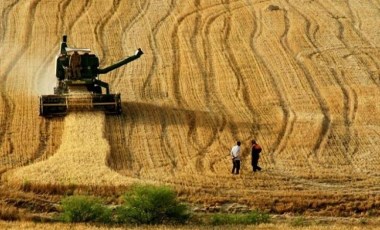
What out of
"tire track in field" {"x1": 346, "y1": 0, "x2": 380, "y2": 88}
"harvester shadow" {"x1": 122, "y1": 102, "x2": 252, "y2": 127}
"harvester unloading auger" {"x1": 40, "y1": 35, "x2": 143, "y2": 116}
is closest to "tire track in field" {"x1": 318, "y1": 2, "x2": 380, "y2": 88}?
"tire track in field" {"x1": 346, "y1": 0, "x2": 380, "y2": 88}

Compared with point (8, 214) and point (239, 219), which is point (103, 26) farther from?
point (239, 219)

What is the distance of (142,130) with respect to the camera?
125 feet

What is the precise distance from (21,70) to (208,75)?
7.47m

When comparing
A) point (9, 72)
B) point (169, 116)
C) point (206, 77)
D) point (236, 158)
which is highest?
point (9, 72)

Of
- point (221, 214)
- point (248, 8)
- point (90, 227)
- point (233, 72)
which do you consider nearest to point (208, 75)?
point (233, 72)

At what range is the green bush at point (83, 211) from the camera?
28.4m

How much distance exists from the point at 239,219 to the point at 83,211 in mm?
3981

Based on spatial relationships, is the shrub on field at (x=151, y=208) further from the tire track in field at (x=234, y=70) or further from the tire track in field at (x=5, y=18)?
the tire track in field at (x=5, y=18)

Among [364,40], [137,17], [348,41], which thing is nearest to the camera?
[348,41]

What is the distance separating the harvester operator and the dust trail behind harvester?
8.13ft

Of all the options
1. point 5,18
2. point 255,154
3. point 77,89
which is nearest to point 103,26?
point 5,18

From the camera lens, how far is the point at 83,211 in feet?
93.2

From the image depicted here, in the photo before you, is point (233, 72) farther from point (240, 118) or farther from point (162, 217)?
point (162, 217)

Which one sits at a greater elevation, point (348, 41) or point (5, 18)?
point (5, 18)
